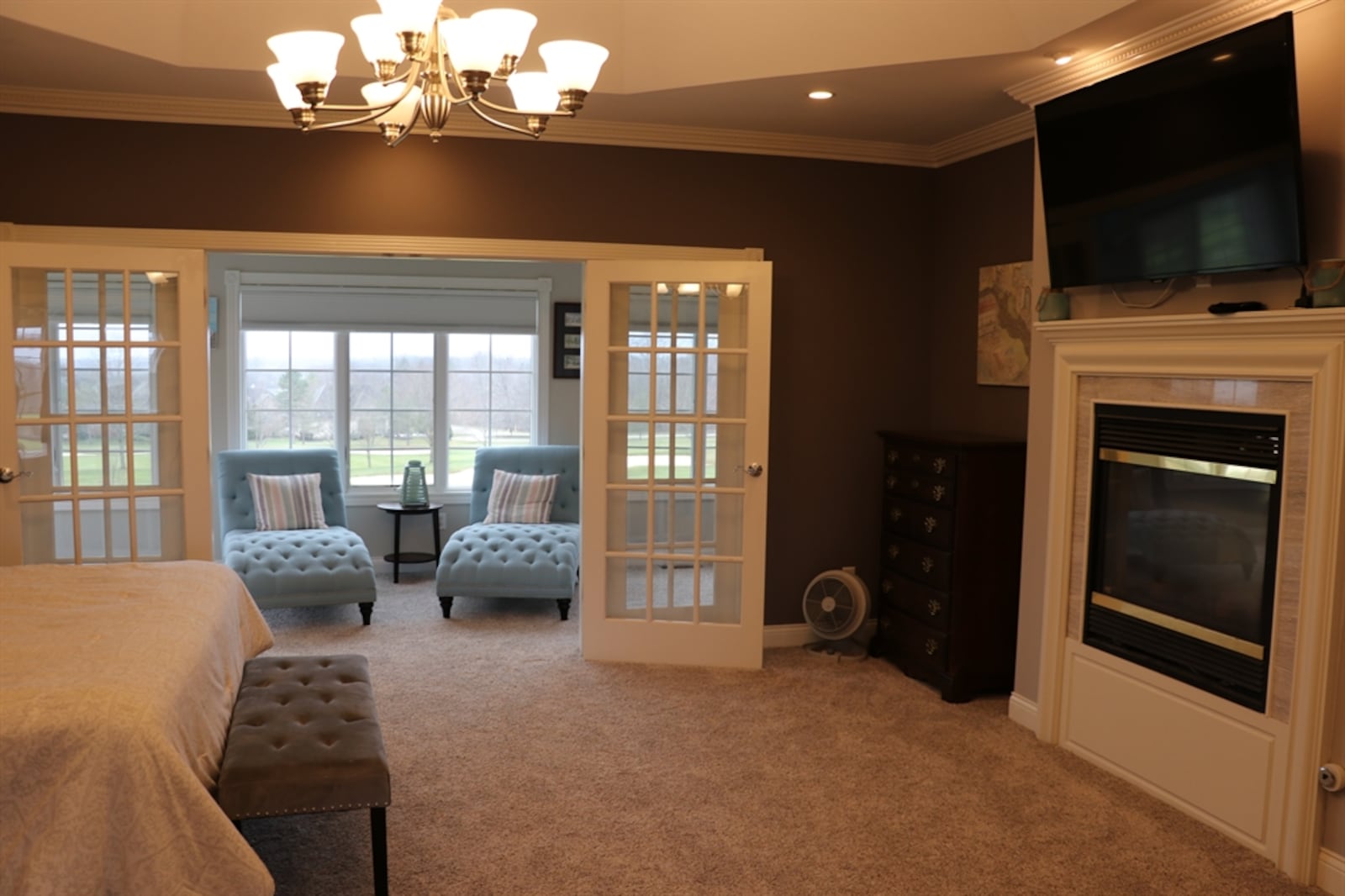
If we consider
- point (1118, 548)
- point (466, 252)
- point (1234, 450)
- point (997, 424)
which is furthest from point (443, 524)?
point (1234, 450)

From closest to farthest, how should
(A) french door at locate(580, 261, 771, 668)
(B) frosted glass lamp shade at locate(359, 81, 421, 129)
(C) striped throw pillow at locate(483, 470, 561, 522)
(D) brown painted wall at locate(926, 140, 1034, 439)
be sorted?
(B) frosted glass lamp shade at locate(359, 81, 421, 129), (D) brown painted wall at locate(926, 140, 1034, 439), (A) french door at locate(580, 261, 771, 668), (C) striped throw pillow at locate(483, 470, 561, 522)

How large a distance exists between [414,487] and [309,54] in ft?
15.5

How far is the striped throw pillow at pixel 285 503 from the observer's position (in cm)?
641

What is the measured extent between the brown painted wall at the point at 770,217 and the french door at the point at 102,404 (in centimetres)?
33

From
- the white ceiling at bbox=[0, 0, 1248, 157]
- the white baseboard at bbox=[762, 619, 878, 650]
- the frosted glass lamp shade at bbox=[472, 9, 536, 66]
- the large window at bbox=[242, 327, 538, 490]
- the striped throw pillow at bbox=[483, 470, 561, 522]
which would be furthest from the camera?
the large window at bbox=[242, 327, 538, 490]

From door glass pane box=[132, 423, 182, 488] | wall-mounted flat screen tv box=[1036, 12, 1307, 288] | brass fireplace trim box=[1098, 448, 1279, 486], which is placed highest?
wall-mounted flat screen tv box=[1036, 12, 1307, 288]

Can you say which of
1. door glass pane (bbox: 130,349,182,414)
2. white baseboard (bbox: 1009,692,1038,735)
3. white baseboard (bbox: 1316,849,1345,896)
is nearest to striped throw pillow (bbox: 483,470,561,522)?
door glass pane (bbox: 130,349,182,414)

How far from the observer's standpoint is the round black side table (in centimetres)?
680

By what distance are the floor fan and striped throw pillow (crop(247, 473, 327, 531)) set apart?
3227 mm

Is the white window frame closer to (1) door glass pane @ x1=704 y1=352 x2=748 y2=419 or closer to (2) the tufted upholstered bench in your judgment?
(1) door glass pane @ x1=704 y1=352 x2=748 y2=419

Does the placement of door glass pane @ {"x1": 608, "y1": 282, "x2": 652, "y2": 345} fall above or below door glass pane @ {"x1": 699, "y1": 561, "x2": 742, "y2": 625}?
above

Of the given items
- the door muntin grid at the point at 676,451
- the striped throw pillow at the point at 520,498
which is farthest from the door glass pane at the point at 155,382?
the striped throw pillow at the point at 520,498

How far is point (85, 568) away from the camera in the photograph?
11.9 ft

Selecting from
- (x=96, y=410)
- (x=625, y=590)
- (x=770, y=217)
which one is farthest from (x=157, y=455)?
(x=770, y=217)
